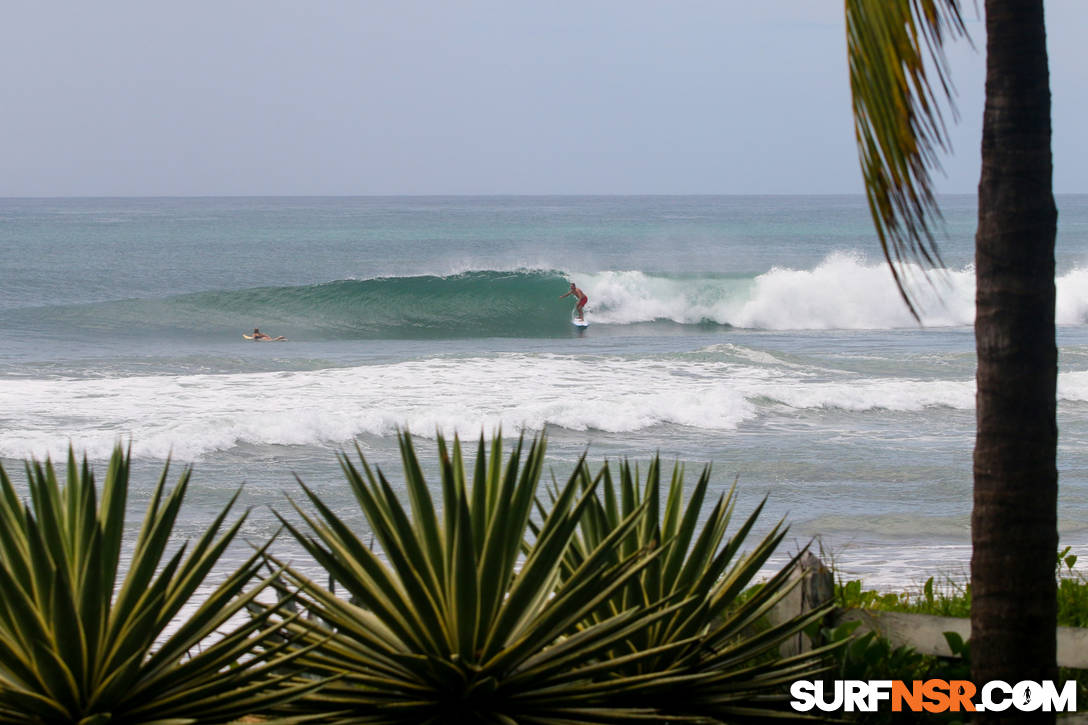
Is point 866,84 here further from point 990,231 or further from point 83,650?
point 83,650

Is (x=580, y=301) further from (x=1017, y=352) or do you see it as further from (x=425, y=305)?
(x=1017, y=352)

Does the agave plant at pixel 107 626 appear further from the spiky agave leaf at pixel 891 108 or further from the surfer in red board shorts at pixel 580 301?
the surfer in red board shorts at pixel 580 301

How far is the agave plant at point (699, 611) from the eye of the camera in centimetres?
320

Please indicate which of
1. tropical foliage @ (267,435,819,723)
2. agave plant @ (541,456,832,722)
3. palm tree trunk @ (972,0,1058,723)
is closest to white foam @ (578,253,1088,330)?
agave plant @ (541,456,832,722)

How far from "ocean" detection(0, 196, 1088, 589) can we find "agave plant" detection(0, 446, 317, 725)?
0.35m

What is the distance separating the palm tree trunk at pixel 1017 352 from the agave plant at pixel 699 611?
527mm

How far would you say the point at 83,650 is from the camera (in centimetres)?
271

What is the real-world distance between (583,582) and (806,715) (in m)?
0.77

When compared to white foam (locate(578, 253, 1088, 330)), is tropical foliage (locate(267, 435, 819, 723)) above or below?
below

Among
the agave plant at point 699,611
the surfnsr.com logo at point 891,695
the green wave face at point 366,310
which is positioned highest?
the green wave face at point 366,310

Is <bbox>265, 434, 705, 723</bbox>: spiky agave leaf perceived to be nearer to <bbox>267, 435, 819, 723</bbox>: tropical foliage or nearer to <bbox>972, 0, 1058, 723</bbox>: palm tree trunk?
<bbox>267, 435, 819, 723</bbox>: tropical foliage

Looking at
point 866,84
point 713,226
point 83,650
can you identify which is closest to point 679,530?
point 866,84

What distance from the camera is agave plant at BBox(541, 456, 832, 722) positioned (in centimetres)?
320

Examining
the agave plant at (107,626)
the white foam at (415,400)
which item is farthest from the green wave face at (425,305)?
the agave plant at (107,626)
